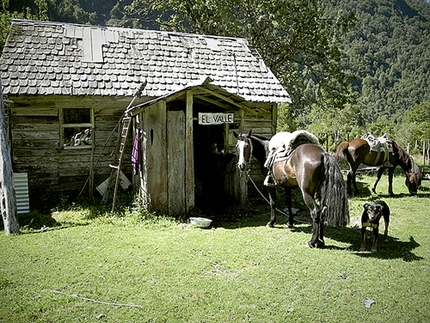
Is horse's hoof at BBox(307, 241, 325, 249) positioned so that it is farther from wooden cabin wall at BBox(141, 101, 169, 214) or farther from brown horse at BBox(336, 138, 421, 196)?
brown horse at BBox(336, 138, 421, 196)

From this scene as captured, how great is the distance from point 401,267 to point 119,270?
15.8ft

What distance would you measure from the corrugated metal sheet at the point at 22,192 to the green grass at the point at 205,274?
4.82 ft

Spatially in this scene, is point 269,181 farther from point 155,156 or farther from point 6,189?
point 6,189

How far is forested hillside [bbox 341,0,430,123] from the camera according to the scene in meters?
92.0

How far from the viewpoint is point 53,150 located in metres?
10.4

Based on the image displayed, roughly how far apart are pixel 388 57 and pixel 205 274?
127 m

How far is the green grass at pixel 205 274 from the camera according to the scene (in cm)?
457

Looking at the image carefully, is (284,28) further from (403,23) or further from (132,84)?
(403,23)

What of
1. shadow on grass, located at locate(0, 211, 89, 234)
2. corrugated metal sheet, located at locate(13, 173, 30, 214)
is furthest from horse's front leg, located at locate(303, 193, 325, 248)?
corrugated metal sheet, located at locate(13, 173, 30, 214)

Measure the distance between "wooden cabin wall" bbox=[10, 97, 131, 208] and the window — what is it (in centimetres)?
14

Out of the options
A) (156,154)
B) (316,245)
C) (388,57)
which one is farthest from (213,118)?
(388,57)

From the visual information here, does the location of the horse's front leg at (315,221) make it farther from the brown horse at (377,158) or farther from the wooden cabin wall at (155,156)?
the brown horse at (377,158)

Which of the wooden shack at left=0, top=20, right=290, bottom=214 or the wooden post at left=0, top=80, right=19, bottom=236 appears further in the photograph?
the wooden shack at left=0, top=20, right=290, bottom=214

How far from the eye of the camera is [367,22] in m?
123
